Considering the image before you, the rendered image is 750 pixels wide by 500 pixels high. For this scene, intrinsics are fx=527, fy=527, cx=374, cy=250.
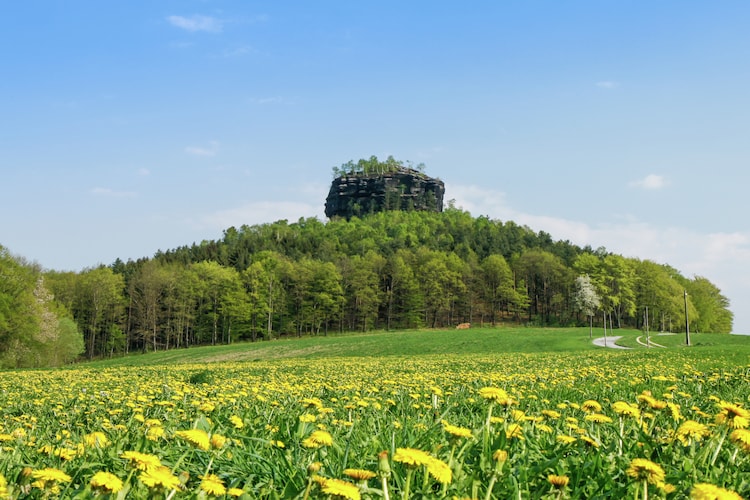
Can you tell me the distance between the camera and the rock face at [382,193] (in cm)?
18162

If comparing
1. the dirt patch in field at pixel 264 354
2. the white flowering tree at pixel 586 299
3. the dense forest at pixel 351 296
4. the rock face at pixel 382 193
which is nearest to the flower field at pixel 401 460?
the dirt patch in field at pixel 264 354

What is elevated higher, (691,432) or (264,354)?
(691,432)

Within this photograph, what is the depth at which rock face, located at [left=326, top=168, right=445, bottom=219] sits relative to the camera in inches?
7151

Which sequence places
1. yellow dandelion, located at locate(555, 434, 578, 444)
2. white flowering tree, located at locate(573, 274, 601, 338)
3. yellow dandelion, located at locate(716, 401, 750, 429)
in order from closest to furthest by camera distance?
yellow dandelion, located at locate(716, 401, 750, 429)
yellow dandelion, located at locate(555, 434, 578, 444)
white flowering tree, located at locate(573, 274, 601, 338)

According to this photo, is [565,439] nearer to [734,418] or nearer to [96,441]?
[734,418]

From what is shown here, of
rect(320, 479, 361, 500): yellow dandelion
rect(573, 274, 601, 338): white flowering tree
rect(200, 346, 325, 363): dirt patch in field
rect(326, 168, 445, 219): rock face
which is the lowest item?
rect(200, 346, 325, 363): dirt patch in field

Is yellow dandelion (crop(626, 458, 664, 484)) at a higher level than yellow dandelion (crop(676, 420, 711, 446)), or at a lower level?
higher

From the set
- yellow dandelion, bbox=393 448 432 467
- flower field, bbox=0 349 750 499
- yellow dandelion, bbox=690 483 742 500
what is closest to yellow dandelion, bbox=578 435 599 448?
flower field, bbox=0 349 750 499

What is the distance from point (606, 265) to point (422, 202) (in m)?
117

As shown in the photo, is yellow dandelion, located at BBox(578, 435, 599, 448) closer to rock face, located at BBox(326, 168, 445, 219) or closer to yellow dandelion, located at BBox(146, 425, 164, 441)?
yellow dandelion, located at BBox(146, 425, 164, 441)

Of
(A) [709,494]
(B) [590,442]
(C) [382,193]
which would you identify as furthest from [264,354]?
(C) [382,193]

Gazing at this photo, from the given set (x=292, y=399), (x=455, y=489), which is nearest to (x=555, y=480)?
(x=455, y=489)

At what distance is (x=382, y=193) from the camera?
183125 mm

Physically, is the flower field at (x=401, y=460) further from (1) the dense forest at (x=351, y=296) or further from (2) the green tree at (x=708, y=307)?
(2) the green tree at (x=708, y=307)
